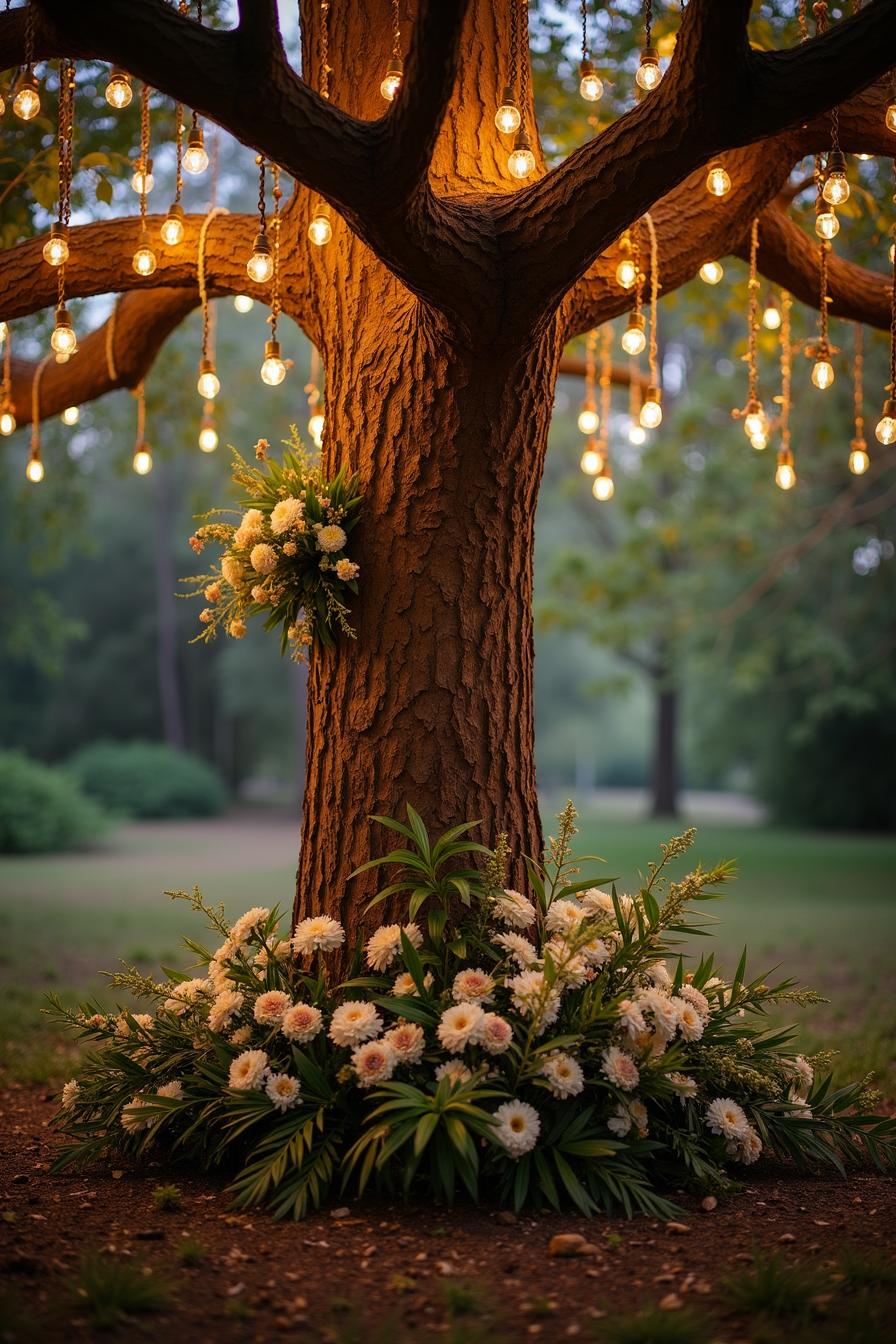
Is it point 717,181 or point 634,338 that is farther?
point 634,338

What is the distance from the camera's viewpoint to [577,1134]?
3295mm

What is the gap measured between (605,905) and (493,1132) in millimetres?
1035

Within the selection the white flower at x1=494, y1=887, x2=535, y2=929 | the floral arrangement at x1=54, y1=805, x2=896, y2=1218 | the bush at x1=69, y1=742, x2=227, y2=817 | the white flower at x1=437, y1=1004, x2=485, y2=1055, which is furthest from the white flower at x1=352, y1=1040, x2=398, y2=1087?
the bush at x1=69, y1=742, x2=227, y2=817

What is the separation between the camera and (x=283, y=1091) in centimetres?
332

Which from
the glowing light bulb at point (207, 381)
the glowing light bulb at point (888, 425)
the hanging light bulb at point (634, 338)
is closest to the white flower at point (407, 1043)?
the glowing light bulb at point (207, 381)

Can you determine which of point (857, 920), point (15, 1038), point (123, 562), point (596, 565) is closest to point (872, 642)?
point (596, 565)

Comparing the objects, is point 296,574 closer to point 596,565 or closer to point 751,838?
point 596,565

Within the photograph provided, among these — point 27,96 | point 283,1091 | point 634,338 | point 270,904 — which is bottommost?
point 270,904

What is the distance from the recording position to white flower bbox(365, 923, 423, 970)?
350 centimetres

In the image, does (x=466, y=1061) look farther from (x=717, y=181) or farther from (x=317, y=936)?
(x=717, y=181)

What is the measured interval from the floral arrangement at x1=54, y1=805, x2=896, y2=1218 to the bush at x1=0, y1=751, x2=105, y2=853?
13.7m

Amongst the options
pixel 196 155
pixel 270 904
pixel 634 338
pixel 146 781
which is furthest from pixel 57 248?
pixel 146 781

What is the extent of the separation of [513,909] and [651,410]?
6.50 ft

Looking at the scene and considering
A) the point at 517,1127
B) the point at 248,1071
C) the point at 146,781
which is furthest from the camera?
the point at 146,781
